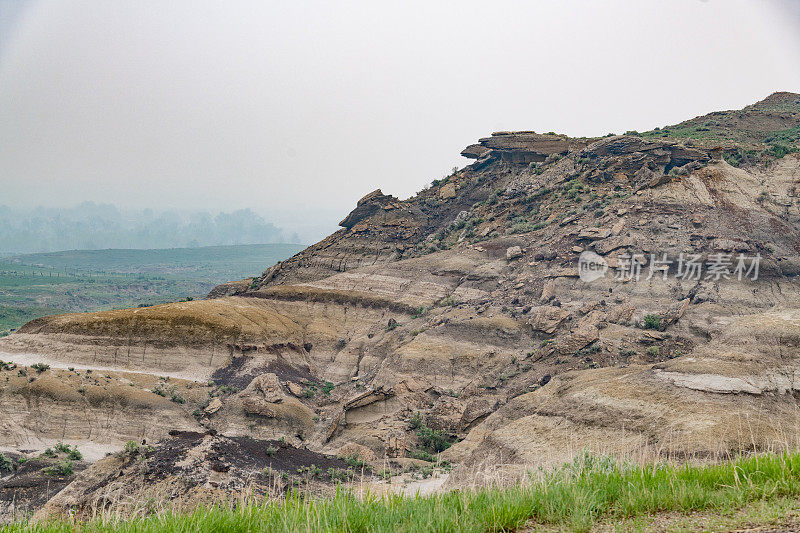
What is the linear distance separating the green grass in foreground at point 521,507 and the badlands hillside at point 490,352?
9.14 metres

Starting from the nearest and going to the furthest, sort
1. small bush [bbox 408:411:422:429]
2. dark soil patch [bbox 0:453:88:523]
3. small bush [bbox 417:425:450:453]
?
1. dark soil patch [bbox 0:453:88:523]
2. small bush [bbox 417:425:450:453]
3. small bush [bbox 408:411:422:429]

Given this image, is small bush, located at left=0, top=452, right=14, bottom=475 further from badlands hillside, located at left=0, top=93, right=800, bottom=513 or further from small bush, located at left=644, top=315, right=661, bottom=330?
small bush, located at left=644, top=315, right=661, bottom=330

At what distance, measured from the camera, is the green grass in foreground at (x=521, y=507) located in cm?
432

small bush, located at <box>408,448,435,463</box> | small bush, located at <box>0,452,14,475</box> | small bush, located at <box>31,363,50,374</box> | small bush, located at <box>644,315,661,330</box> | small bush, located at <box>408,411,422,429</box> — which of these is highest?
small bush, located at <box>644,315,661,330</box>

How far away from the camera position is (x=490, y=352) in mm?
32469

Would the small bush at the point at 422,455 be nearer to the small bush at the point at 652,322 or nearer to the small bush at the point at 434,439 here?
the small bush at the point at 434,439

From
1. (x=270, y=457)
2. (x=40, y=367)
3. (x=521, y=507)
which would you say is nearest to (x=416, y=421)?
(x=270, y=457)

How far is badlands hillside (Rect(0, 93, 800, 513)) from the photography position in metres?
17.6

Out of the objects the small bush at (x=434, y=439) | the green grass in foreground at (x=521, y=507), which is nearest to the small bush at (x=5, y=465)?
the small bush at (x=434, y=439)

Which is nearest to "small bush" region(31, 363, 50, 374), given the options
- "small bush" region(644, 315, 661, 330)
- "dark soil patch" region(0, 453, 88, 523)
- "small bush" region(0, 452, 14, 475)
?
"dark soil patch" region(0, 453, 88, 523)

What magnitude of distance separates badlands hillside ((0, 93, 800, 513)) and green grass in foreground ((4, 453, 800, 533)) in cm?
914

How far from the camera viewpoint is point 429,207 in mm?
65688

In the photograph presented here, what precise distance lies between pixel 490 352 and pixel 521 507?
2852 cm

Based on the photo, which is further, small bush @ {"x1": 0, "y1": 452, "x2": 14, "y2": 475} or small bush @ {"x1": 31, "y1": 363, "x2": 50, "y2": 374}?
small bush @ {"x1": 31, "y1": 363, "x2": 50, "y2": 374}
